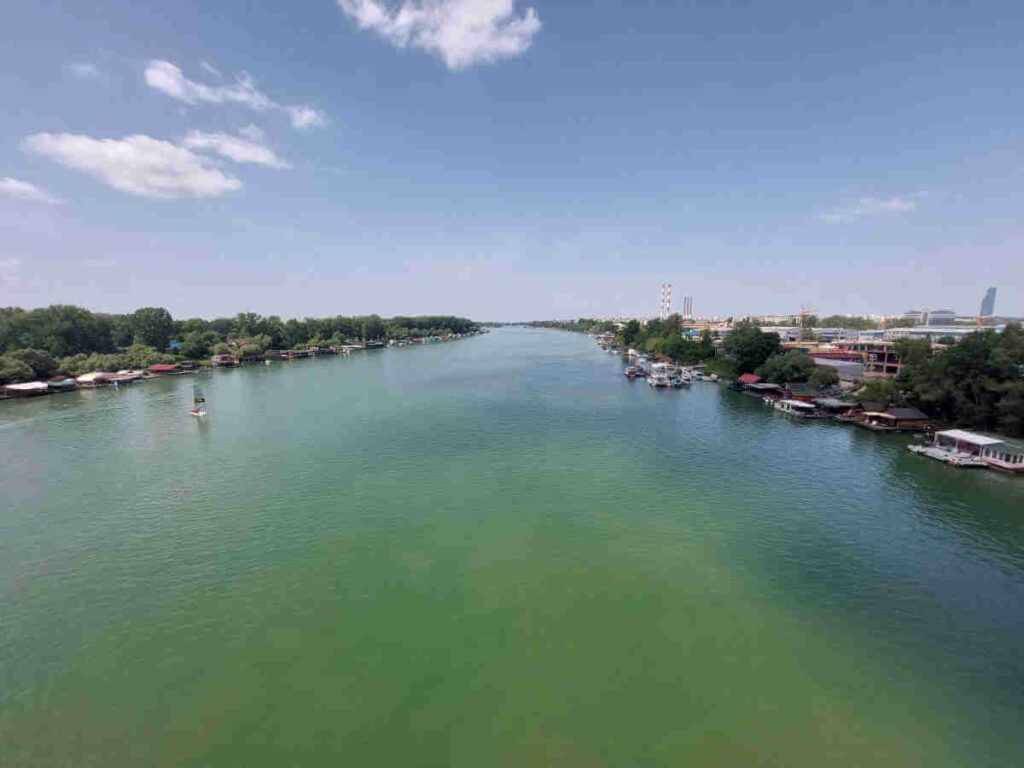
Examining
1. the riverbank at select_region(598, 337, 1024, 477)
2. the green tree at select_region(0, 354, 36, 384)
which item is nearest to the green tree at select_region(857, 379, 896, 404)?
the riverbank at select_region(598, 337, 1024, 477)

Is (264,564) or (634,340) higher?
(634,340)

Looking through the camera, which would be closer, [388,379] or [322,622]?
[322,622]

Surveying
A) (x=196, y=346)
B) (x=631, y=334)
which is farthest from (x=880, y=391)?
(x=196, y=346)

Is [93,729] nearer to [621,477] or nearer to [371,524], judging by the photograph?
[371,524]

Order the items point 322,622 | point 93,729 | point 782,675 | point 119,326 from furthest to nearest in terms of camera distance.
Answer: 1. point 119,326
2. point 322,622
3. point 782,675
4. point 93,729

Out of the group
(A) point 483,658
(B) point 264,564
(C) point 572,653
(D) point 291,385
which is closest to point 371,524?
(B) point 264,564

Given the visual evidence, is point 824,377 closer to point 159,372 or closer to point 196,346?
point 159,372

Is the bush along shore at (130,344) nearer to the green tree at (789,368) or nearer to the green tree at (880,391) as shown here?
the green tree at (789,368)
